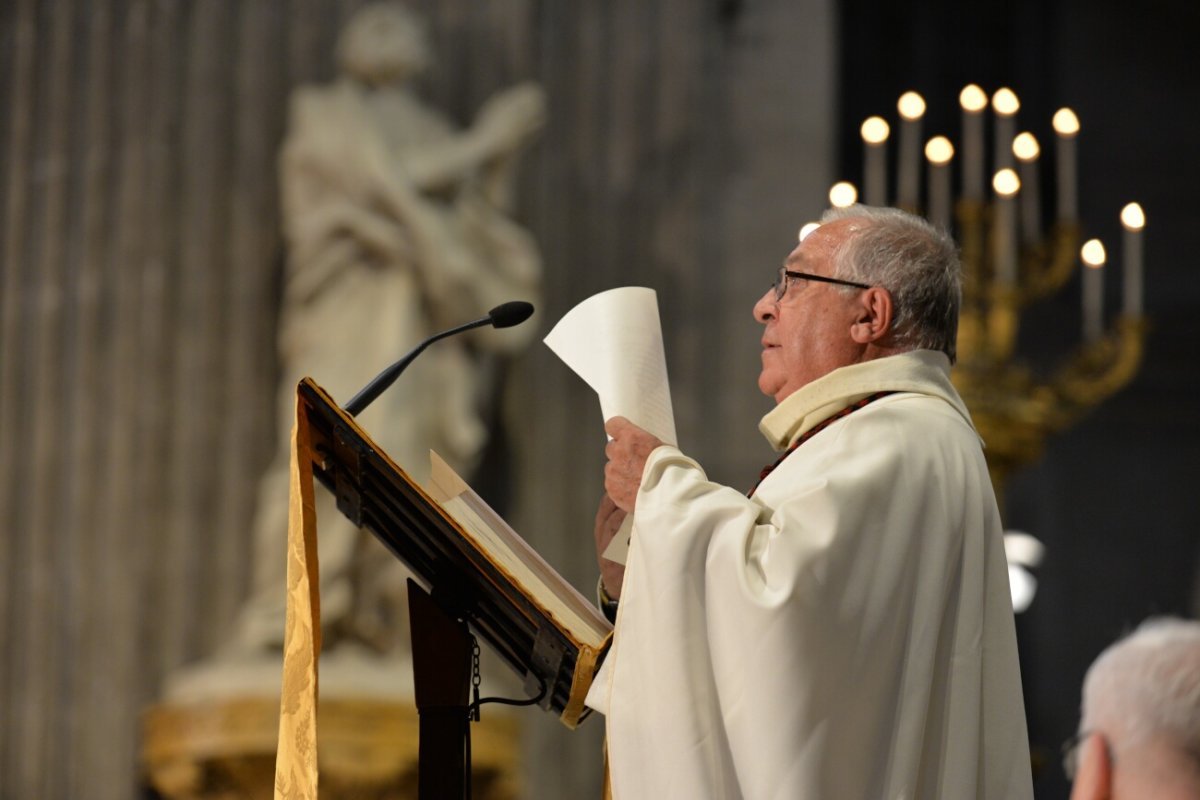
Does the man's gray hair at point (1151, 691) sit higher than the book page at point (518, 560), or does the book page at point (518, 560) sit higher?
the book page at point (518, 560)

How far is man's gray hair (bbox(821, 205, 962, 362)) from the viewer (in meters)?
2.63

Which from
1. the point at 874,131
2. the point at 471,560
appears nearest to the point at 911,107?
the point at 874,131

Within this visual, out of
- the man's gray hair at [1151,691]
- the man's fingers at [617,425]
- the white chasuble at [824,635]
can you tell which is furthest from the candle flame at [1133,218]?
the man's fingers at [617,425]

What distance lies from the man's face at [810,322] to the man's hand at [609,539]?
1.08 ft

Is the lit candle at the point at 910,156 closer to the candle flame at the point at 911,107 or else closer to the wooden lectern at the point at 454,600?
the candle flame at the point at 911,107

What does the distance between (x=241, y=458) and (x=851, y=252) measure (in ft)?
15.3

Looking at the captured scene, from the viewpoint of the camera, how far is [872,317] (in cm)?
Answer: 263

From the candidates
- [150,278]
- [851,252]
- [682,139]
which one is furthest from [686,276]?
[851,252]

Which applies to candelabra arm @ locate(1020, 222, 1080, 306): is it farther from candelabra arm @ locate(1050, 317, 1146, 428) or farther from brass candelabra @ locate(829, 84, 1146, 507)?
candelabra arm @ locate(1050, 317, 1146, 428)

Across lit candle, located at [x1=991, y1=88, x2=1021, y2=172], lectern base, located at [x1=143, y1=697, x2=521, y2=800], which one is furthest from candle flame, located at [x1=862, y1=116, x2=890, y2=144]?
lectern base, located at [x1=143, y1=697, x2=521, y2=800]

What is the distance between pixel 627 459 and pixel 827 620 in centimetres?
41

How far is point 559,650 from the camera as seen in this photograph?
253 cm

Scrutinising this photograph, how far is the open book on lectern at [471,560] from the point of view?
250 cm

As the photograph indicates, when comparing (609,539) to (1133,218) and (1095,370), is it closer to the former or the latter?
(1133,218)
